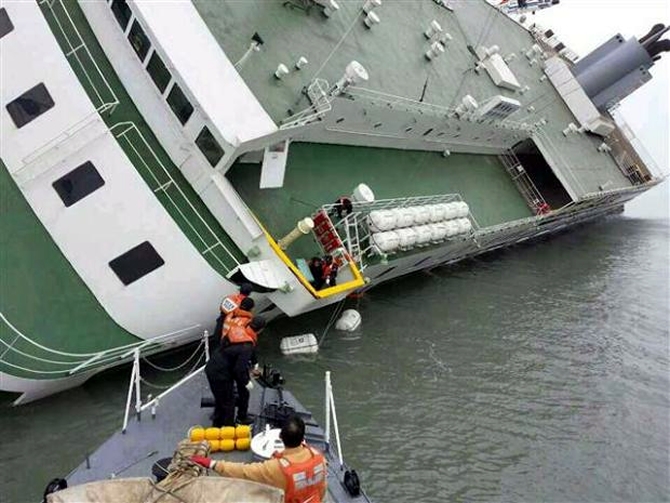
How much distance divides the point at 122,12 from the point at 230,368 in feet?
26.4

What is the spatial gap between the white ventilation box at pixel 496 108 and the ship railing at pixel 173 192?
1192 cm

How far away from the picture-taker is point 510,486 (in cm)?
938

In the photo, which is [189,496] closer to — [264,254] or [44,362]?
[44,362]

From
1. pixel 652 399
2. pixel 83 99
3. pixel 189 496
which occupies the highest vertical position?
pixel 83 99

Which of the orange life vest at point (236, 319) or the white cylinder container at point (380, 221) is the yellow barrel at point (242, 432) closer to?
the orange life vest at point (236, 319)

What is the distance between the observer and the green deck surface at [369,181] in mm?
11977

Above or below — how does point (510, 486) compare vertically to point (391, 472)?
below

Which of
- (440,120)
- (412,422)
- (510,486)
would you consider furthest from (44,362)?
(440,120)

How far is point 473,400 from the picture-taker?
11.7 meters

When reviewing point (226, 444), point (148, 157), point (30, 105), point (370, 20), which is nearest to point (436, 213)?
point (370, 20)

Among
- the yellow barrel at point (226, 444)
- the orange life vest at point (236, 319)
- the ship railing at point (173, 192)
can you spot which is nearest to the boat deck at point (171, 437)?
the yellow barrel at point (226, 444)

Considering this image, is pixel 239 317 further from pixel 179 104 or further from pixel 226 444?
pixel 179 104

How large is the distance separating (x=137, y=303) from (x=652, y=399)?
12.9 m

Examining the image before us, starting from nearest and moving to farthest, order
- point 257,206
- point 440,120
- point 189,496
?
point 189,496, point 257,206, point 440,120
